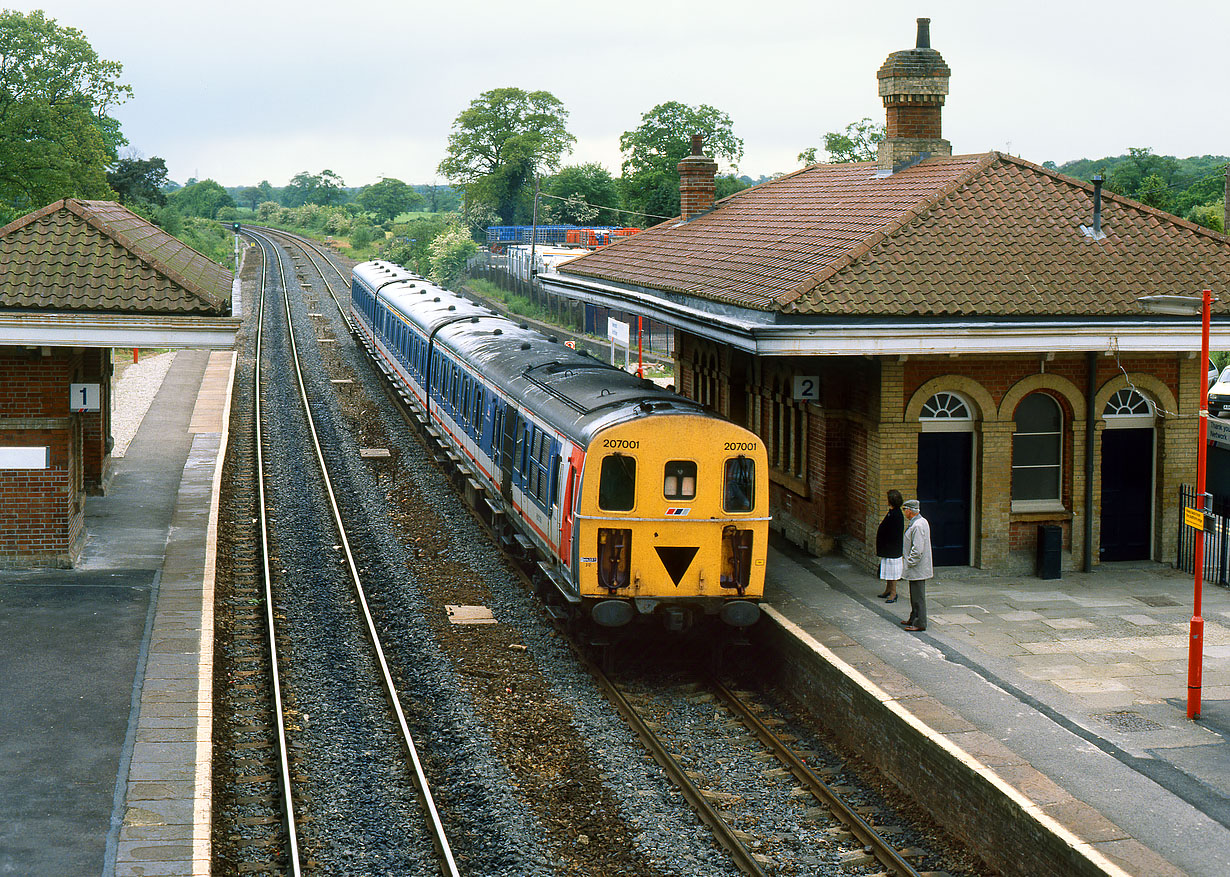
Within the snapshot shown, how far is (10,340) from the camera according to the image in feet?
45.0

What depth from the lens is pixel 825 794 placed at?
10188mm

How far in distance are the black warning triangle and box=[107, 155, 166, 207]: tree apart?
67526 mm

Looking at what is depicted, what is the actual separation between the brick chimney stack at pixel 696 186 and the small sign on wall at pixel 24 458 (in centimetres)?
1370

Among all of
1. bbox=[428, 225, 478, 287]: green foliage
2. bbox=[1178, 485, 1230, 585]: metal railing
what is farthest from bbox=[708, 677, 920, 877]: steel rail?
bbox=[428, 225, 478, 287]: green foliage

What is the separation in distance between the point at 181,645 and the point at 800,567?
24.0ft

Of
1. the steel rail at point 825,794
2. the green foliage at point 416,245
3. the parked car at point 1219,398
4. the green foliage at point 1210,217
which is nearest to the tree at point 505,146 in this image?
the green foliage at point 416,245

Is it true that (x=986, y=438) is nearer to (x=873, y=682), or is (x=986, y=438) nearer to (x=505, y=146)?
(x=873, y=682)

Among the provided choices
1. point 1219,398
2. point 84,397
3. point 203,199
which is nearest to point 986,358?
point 84,397

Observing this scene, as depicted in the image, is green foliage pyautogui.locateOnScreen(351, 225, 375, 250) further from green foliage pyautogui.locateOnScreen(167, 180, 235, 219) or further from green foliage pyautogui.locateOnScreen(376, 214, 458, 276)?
green foliage pyautogui.locateOnScreen(167, 180, 235, 219)

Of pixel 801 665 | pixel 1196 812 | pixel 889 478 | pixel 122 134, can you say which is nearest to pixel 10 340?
pixel 801 665

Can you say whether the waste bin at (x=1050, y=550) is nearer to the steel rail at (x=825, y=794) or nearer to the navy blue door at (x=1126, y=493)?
the navy blue door at (x=1126, y=493)

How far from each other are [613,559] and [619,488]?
2.27ft

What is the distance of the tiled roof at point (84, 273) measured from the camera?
45.9 feet

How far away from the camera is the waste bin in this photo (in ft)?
50.9
